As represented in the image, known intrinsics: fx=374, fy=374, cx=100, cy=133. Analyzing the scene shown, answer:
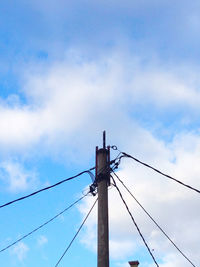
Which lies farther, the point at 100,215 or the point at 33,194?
the point at 33,194

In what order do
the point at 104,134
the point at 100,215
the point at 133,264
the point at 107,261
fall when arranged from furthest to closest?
the point at 133,264 < the point at 104,134 < the point at 100,215 < the point at 107,261

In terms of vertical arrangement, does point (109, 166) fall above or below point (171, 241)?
above

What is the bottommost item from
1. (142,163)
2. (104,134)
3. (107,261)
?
(107,261)

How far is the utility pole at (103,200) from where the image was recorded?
7.54 metres

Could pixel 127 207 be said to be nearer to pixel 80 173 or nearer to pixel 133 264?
pixel 80 173

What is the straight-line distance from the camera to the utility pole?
24.7ft

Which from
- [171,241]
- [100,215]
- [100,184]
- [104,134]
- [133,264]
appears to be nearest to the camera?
[100,215]

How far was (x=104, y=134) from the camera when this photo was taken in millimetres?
9555

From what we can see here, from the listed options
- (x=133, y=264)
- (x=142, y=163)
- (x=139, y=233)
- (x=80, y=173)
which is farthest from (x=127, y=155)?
(x=133, y=264)

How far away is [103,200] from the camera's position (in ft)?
27.0

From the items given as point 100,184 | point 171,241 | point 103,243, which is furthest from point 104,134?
point 171,241

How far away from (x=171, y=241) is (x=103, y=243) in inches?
133

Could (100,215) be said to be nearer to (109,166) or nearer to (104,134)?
(109,166)

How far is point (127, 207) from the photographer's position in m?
9.77
